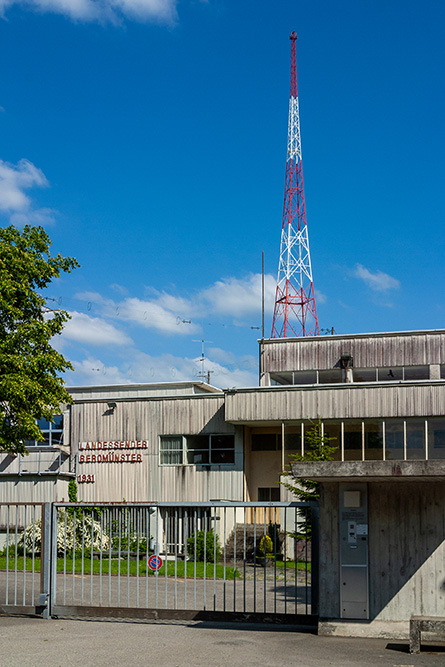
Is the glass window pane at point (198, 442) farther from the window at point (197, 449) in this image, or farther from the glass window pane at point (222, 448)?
the glass window pane at point (222, 448)

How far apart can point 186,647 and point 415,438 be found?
2817cm

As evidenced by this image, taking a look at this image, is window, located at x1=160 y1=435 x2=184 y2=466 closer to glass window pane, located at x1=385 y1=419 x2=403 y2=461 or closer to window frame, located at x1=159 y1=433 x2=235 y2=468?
window frame, located at x1=159 y1=433 x2=235 y2=468

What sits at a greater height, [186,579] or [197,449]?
[197,449]

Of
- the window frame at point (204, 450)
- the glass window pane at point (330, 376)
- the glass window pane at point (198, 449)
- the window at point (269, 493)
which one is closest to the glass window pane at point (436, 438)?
the window at point (269, 493)

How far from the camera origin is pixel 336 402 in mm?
39219

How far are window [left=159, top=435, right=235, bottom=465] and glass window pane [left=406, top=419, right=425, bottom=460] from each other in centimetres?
907

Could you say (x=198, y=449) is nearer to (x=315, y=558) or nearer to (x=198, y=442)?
(x=198, y=442)

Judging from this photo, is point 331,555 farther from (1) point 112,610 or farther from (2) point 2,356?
(2) point 2,356

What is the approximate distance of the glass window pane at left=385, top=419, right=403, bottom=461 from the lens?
38.2 m

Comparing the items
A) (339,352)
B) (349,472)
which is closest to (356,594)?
(349,472)

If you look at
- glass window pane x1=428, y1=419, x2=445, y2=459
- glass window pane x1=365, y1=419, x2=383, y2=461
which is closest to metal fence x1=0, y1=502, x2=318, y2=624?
glass window pane x1=365, y1=419, x2=383, y2=461

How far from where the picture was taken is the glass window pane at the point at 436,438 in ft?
123

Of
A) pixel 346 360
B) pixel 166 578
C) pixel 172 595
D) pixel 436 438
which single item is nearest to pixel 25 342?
pixel 172 595

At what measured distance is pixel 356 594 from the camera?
40.2 feet
